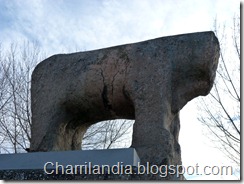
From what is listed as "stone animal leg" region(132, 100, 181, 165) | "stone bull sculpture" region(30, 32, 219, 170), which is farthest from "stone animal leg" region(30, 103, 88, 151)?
"stone animal leg" region(132, 100, 181, 165)

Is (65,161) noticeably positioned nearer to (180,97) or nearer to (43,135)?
(43,135)

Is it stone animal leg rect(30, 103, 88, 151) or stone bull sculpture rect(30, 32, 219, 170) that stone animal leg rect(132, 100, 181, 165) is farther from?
stone animal leg rect(30, 103, 88, 151)

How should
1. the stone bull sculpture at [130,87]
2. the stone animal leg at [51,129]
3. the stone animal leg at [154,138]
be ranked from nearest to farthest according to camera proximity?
the stone animal leg at [154,138]
the stone bull sculpture at [130,87]
the stone animal leg at [51,129]

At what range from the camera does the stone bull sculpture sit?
321cm

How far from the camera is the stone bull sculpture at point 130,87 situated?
321 cm

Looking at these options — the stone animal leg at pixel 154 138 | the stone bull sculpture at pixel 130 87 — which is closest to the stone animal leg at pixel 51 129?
the stone bull sculpture at pixel 130 87

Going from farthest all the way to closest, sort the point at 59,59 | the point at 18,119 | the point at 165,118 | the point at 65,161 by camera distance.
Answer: the point at 18,119
the point at 59,59
the point at 165,118
the point at 65,161

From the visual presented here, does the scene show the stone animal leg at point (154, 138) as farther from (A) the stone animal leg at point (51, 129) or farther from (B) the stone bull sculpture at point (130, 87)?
(A) the stone animal leg at point (51, 129)

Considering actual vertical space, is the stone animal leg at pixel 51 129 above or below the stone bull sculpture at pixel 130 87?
below

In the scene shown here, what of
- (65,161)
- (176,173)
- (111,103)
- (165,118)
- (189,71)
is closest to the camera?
(65,161)

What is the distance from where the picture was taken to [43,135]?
3.51 meters

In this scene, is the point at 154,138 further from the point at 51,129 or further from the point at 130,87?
the point at 51,129

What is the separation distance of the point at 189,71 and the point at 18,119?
20.4 ft

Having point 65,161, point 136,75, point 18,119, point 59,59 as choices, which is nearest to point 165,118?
point 136,75
